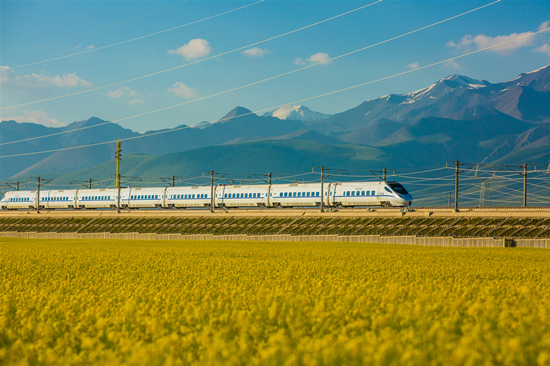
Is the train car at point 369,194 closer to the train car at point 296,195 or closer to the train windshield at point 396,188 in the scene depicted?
the train windshield at point 396,188

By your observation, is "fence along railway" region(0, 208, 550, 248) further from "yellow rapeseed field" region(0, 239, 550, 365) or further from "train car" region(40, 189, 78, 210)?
"yellow rapeseed field" region(0, 239, 550, 365)

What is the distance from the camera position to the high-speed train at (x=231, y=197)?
278ft

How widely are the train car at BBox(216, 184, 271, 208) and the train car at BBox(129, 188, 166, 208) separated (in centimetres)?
1371

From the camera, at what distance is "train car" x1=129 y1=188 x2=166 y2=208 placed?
110 metres

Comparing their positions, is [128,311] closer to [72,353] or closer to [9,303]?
[72,353]

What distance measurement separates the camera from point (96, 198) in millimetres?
118000

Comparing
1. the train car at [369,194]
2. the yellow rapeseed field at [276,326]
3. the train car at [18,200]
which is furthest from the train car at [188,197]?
the yellow rapeseed field at [276,326]

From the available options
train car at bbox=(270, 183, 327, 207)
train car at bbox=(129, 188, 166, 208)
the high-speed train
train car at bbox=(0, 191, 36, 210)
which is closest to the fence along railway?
train car at bbox=(270, 183, 327, 207)

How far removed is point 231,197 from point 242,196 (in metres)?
2.07

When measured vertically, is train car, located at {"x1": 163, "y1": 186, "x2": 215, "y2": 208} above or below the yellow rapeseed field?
above

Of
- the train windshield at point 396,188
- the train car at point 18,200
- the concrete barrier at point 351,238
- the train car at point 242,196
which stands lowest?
the concrete barrier at point 351,238

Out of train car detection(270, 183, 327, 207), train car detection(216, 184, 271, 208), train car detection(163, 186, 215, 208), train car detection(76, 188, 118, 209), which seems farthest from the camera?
train car detection(76, 188, 118, 209)

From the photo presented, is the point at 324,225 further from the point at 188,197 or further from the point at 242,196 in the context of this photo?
the point at 188,197

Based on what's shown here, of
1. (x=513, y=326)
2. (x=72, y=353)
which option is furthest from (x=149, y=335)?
(x=513, y=326)
